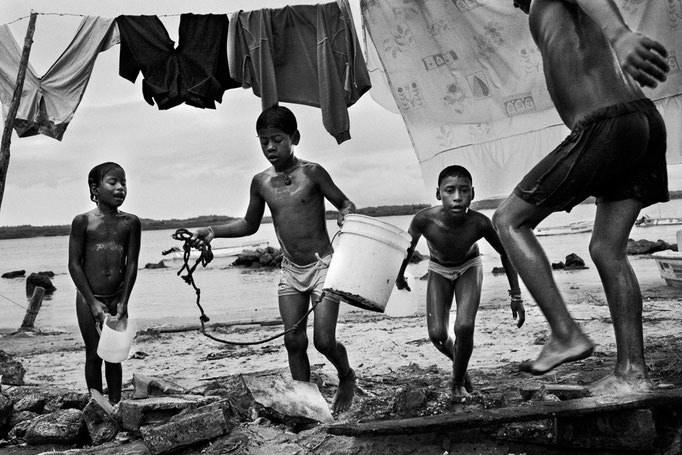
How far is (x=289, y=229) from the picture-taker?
15.9ft

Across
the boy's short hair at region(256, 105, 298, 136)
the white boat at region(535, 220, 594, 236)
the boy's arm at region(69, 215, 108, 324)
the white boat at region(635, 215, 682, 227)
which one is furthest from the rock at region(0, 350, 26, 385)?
the white boat at region(635, 215, 682, 227)

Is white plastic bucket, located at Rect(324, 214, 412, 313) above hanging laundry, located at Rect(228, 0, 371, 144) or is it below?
below

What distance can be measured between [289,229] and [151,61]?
311cm

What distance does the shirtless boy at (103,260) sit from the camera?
16.6 feet

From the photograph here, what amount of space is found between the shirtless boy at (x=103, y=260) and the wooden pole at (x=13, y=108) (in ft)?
8.67

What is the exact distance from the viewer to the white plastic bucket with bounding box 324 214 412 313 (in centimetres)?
393

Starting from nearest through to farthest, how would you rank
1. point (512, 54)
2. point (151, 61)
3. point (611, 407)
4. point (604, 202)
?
point (611, 407)
point (604, 202)
point (512, 54)
point (151, 61)

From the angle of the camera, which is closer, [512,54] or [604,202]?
[604,202]

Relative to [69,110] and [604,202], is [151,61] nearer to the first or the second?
[69,110]

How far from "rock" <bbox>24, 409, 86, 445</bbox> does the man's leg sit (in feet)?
9.64

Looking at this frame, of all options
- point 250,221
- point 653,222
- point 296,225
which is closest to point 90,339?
point 250,221

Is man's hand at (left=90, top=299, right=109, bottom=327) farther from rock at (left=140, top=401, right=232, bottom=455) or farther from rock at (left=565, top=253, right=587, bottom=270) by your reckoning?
rock at (left=565, top=253, right=587, bottom=270)

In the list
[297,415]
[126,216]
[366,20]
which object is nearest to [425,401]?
[297,415]

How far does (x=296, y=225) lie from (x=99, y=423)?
5.84 feet
